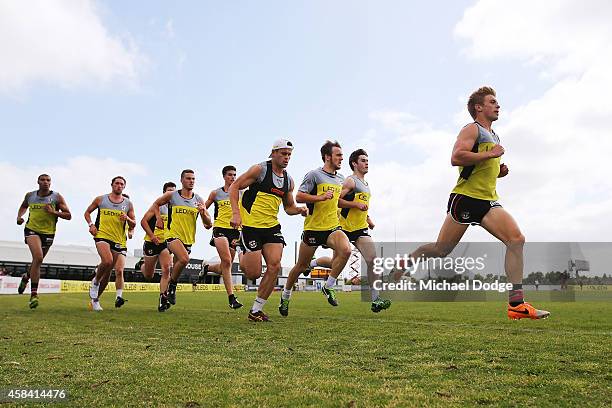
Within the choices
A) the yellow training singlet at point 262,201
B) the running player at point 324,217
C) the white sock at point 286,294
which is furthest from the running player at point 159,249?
the yellow training singlet at point 262,201

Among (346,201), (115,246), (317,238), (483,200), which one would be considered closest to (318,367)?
(483,200)

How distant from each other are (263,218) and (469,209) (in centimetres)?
281

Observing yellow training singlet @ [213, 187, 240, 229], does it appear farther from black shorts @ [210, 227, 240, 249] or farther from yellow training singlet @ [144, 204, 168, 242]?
yellow training singlet @ [144, 204, 168, 242]

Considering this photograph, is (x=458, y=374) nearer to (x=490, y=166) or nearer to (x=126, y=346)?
(x=126, y=346)

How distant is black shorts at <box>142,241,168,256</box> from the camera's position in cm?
1134

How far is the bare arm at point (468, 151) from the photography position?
5723 mm

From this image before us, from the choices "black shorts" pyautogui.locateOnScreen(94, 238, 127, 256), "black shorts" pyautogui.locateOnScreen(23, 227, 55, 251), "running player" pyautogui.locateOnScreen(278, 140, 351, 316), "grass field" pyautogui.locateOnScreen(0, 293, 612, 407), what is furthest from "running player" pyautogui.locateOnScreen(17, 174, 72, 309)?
"grass field" pyautogui.locateOnScreen(0, 293, 612, 407)

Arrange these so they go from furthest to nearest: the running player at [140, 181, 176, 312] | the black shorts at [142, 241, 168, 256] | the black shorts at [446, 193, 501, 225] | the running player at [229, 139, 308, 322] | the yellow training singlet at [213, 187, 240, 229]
Answer: the yellow training singlet at [213, 187, 240, 229] < the black shorts at [142, 241, 168, 256] < the running player at [140, 181, 176, 312] < the running player at [229, 139, 308, 322] < the black shorts at [446, 193, 501, 225]

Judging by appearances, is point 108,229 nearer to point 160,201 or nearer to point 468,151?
point 160,201

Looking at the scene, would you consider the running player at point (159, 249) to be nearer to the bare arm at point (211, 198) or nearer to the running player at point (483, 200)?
the bare arm at point (211, 198)

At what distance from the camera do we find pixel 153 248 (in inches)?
453

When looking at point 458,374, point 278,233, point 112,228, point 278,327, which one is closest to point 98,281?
point 112,228

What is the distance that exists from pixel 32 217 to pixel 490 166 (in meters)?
9.54

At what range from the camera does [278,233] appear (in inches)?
291
